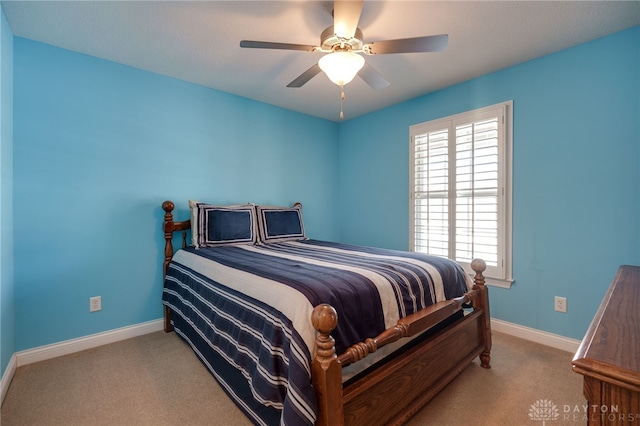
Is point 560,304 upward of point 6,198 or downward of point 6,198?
downward

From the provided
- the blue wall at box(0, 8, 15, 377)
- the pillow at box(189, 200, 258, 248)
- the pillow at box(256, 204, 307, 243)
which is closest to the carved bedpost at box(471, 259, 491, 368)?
the pillow at box(256, 204, 307, 243)

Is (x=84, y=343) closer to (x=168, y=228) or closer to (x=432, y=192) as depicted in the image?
(x=168, y=228)

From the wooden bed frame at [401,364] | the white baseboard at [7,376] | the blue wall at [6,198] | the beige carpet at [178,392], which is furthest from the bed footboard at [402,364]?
the blue wall at [6,198]

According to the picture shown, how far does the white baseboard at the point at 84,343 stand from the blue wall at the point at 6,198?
143 millimetres

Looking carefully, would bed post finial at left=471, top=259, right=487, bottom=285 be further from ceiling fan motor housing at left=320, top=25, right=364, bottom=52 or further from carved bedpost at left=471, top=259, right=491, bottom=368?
ceiling fan motor housing at left=320, top=25, right=364, bottom=52

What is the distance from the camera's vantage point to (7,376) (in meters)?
1.87

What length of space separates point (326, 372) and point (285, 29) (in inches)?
84.8

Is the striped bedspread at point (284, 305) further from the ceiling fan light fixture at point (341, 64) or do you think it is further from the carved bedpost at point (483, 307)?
the ceiling fan light fixture at point (341, 64)

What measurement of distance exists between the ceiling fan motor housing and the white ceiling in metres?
0.19

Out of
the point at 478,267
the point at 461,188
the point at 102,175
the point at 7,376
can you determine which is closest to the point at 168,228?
the point at 102,175

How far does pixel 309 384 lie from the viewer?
1.14 metres

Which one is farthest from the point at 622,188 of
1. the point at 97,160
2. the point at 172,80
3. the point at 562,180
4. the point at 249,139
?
the point at 97,160

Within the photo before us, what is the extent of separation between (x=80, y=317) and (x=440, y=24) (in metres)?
3.55

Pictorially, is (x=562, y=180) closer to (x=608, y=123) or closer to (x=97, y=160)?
(x=608, y=123)
